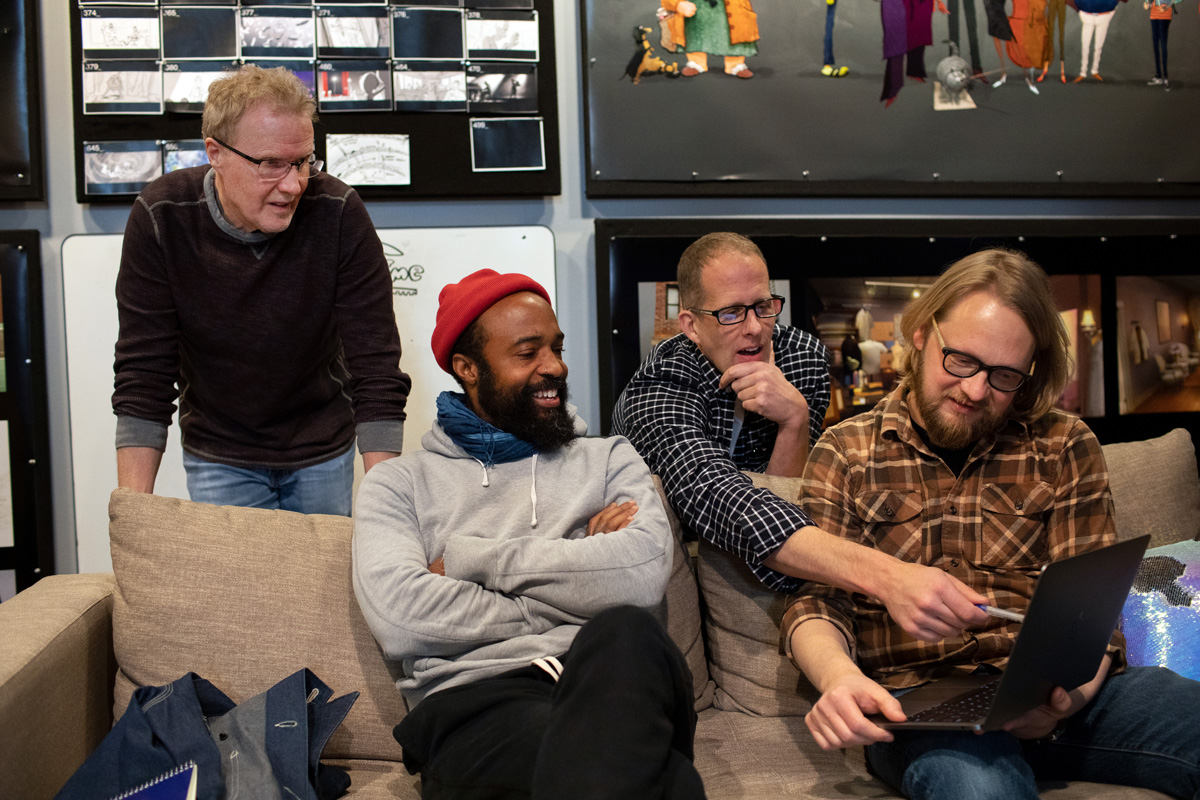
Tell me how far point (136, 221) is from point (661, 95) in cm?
156

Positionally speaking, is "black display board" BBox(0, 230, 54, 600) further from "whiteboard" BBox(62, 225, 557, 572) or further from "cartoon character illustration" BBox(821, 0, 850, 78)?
"cartoon character illustration" BBox(821, 0, 850, 78)

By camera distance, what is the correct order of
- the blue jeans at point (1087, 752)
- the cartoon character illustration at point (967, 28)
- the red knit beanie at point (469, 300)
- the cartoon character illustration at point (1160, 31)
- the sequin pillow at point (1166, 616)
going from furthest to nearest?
the cartoon character illustration at point (1160, 31), the cartoon character illustration at point (967, 28), the red knit beanie at point (469, 300), the sequin pillow at point (1166, 616), the blue jeans at point (1087, 752)

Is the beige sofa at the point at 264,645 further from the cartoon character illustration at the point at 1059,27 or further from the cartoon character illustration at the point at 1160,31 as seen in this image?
the cartoon character illustration at the point at 1160,31

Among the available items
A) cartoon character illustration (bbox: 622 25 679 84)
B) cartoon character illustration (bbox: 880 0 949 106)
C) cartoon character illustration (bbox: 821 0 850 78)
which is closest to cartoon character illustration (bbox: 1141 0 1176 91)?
cartoon character illustration (bbox: 880 0 949 106)

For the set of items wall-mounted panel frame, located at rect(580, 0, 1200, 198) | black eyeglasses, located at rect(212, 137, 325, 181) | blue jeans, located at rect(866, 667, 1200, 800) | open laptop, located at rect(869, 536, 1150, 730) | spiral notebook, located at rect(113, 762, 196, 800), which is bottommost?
blue jeans, located at rect(866, 667, 1200, 800)

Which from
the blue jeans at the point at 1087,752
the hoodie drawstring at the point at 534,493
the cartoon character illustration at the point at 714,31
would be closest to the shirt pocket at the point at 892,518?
the blue jeans at the point at 1087,752

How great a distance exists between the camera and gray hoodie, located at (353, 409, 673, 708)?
4.86ft

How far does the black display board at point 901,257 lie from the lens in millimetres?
2826

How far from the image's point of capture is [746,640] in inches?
73.4

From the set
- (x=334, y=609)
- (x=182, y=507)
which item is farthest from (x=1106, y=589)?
(x=182, y=507)

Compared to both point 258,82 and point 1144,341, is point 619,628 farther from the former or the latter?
point 1144,341

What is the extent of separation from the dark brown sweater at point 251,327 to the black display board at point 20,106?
3.22 ft

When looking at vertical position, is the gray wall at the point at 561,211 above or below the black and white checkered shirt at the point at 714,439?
above

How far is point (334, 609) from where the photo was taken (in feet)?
5.59
